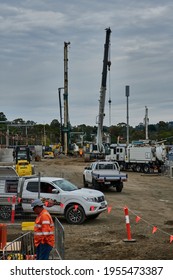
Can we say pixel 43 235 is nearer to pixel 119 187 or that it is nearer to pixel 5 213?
pixel 5 213

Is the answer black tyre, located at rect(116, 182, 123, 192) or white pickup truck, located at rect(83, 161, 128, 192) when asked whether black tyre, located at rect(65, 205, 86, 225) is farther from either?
black tyre, located at rect(116, 182, 123, 192)

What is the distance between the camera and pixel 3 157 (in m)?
62.9

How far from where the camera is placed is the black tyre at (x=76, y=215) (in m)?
16.9

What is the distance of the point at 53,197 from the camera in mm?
17312

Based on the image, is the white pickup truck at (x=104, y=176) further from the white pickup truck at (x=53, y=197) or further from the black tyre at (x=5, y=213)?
the black tyre at (x=5, y=213)

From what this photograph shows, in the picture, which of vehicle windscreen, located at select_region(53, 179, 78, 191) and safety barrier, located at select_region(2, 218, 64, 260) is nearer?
safety barrier, located at select_region(2, 218, 64, 260)

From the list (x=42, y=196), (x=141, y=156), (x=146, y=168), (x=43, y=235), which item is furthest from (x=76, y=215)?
(x=141, y=156)

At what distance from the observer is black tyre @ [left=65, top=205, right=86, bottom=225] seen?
55.3ft

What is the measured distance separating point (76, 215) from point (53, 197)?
3.64 ft

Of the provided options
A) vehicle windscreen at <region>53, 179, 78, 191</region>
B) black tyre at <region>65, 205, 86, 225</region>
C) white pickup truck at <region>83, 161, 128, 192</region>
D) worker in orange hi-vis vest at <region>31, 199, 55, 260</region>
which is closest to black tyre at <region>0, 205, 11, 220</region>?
vehicle windscreen at <region>53, 179, 78, 191</region>

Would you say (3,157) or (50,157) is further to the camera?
(50,157)
